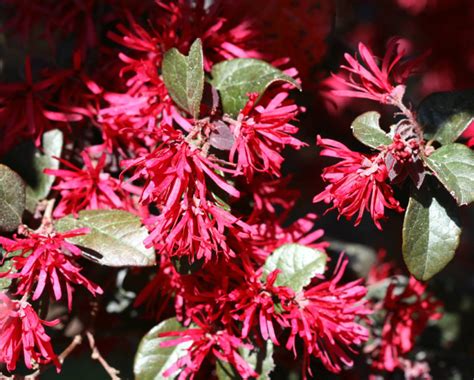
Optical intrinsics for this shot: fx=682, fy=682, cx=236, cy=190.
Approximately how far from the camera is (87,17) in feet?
3.76

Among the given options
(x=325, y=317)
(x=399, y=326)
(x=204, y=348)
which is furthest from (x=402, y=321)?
(x=204, y=348)

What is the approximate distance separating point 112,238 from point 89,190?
129 mm

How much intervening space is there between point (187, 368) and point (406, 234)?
0.34 meters

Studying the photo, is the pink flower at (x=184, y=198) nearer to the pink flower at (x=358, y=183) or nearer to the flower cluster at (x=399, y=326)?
the pink flower at (x=358, y=183)

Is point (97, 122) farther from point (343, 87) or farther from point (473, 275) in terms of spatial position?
point (473, 275)

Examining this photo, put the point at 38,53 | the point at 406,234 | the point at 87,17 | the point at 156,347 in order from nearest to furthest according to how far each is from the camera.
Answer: the point at 406,234
the point at 156,347
the point at 87,17
the point at 38,53

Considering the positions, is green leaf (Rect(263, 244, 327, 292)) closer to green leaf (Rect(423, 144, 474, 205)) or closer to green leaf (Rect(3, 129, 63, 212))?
green leaf (Rect(423, 144, 474, 205))

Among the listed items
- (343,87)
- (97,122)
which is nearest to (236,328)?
(97,122)

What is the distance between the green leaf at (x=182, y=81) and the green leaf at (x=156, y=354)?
0.33 metres

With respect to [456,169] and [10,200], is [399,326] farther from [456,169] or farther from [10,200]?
[10,200]

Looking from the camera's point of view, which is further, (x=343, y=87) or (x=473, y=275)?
(x=473, y=275)

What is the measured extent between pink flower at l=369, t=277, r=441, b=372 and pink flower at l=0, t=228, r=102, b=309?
22.2 inches

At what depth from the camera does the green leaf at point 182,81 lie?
86 centimetres

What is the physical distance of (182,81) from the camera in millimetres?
908
